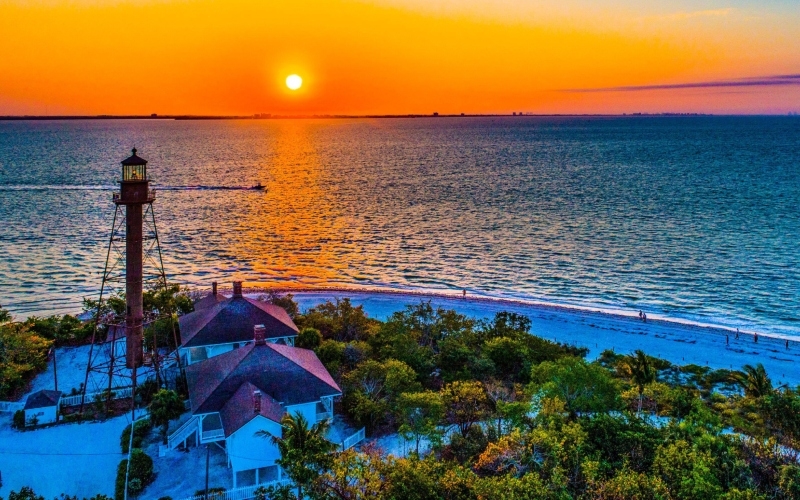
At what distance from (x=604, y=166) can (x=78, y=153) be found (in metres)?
161

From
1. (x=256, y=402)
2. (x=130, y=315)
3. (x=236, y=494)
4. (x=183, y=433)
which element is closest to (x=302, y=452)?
(x=236, y=494)

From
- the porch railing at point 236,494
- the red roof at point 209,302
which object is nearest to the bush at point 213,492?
the porch railing at point 236,494

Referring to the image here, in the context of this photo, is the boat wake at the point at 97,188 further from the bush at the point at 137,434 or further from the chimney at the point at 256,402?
the chimney at the point at 256,402

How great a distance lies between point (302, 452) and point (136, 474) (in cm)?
781

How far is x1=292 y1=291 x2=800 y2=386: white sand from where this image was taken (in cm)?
4056

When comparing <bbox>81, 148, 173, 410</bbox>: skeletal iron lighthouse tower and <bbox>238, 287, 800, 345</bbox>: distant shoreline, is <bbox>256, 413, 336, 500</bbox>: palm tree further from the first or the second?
<bbox>238, 287, 800, 345</bbox>: distant shoreline

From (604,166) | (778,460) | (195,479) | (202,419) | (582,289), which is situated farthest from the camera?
(604,166)

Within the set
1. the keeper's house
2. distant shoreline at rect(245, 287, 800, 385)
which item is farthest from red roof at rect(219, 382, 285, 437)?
distant shoreline at rect(245, 287, 800, 385)

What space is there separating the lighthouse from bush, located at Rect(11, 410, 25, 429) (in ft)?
17.9

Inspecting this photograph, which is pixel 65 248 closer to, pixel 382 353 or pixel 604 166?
pixel 382 353

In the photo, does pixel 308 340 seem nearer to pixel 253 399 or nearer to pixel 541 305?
pixel 253 399

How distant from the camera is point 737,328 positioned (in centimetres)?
4819

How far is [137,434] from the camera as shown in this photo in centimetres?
2819

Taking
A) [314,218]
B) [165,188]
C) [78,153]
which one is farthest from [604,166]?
[78,153]
